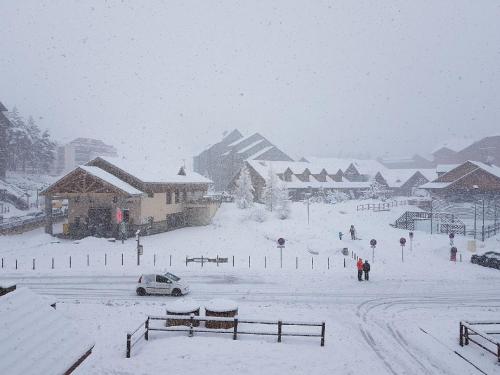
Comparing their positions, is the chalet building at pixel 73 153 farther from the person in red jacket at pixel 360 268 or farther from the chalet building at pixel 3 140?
the person in red jacket at pixel 360 268

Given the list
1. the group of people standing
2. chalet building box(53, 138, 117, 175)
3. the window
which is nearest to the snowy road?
the window

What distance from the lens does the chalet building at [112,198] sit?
39.0m

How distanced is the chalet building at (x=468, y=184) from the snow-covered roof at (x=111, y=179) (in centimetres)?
4714

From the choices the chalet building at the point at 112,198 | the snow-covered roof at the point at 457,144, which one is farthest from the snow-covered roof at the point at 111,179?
the snow-covered roof at the point at 457,144

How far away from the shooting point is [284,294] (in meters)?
22.8

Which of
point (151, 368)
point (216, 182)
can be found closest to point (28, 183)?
point (216, 182)

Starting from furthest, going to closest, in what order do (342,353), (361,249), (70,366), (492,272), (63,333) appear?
(361,249)
(492,272)
(342,353)
(63,333)
(70,366)

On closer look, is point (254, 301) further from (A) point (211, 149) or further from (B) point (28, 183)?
(A) point (211, 149)

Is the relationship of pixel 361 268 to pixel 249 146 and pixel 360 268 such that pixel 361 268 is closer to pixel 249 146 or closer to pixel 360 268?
pixel 360 268

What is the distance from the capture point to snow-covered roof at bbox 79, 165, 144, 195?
38.2 meters

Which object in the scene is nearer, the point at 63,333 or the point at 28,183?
the point at 63,333

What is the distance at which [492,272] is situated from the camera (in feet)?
94.9

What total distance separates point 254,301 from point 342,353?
7841 mm

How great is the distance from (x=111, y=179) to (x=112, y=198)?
205 cm
